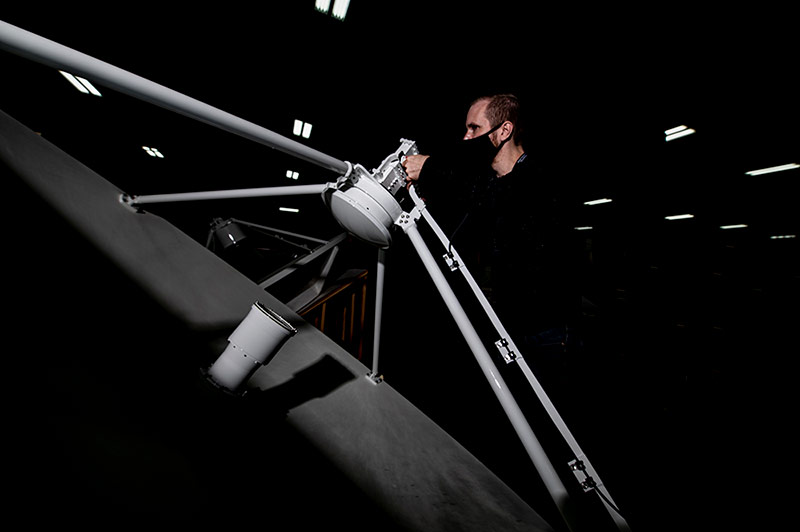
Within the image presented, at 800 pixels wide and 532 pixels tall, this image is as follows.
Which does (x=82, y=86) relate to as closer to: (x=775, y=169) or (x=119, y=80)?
(x=119, y=80)

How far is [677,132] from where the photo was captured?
4047mm

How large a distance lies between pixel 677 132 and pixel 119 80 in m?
5.89

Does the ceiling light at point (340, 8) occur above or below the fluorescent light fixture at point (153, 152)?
below

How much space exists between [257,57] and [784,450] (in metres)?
6.47

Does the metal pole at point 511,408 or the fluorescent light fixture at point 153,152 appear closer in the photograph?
the metal pole at point 511,408

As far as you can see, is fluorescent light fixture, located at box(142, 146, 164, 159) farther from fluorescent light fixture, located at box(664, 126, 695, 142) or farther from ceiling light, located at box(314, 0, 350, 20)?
fluorescent light fixture, located at box(664, 126, 695, 142)

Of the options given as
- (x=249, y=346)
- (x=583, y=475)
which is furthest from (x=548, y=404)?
(x=249, y=346)

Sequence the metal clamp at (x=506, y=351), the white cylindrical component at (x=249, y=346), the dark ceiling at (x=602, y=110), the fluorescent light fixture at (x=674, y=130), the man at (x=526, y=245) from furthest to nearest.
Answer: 1. the fluorescent light fixture at (x=674, y=130)
2. the dark ceiling at (x=602, y=110)
3. the man at (x=526, y=245)
4. the metal clamp at (x=506, y=351)
5. the white cylindrical component at (x=249, y=346)

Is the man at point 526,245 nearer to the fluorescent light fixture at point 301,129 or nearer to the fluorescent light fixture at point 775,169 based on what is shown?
the fluorescent light fixture at point 301,129

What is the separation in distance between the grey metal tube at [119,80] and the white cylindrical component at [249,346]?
430 millimetres

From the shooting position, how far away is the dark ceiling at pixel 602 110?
245cm

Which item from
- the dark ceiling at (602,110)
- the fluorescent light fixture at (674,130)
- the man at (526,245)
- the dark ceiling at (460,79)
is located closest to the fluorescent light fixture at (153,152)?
the dark ceiling at (602,110)

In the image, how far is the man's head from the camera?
144cm

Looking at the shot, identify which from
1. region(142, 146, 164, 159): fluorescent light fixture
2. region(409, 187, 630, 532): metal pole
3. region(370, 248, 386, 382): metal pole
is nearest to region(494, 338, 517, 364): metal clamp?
region(409, 187, 630, 532): metal pole
